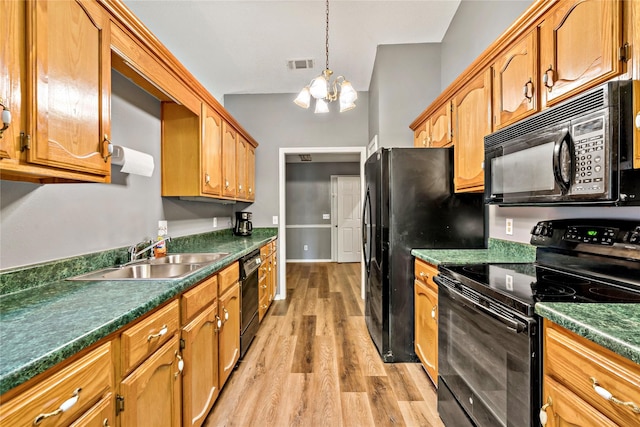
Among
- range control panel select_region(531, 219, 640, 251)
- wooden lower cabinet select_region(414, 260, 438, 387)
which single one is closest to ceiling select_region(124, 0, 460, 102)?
→ range control panel select_region(531, 219, 640, 251)

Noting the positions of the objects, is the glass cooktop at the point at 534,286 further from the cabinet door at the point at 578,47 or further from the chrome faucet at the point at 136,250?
the chrome faucet at the point at 136,250

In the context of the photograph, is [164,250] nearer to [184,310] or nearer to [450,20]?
[184,310]

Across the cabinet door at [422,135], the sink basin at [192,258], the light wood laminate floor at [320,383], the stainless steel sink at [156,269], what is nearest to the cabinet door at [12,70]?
the stainless steel sink at [156,269]

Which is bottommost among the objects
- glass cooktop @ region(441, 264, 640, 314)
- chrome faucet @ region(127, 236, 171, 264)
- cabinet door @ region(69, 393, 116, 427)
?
cabinet door @ region(69, 393, 116, 427)

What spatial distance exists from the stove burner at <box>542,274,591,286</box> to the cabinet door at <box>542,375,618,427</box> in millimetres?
468

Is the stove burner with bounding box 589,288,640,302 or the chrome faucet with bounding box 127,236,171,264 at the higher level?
the chrome faucet with bounding box 127,236,171,264

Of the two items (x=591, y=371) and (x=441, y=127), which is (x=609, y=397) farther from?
(x=441, y=127)

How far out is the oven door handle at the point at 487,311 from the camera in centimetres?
99

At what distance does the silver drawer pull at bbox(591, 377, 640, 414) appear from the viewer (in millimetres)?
654

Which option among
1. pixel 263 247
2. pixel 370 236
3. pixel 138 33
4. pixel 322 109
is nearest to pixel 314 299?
pixel 263 247

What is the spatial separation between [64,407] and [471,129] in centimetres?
231

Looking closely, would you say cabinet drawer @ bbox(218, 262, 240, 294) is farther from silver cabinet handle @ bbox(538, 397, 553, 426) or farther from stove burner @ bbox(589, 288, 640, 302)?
stove burner @ bbox(589, 288, 640, 302)

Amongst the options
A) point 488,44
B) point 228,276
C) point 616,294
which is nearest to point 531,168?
point 616,294

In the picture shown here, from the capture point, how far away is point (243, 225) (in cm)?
369
